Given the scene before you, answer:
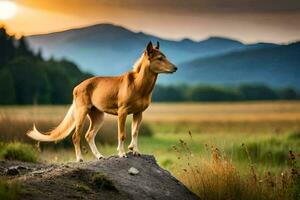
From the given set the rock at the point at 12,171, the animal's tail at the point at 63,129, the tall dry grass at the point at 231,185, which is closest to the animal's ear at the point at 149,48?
the tall dry grass at the point at 231,185

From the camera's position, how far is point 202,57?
276 ft

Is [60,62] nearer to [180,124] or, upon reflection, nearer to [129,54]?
[180,124]

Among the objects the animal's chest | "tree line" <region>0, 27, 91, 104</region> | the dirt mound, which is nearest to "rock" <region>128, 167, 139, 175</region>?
the dirt mound

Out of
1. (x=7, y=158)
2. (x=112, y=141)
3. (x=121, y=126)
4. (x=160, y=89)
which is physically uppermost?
(x=121, y=126)

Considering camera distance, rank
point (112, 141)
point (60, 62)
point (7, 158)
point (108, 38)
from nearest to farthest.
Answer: point (7, 158) < point (112, 141) < point (60, 62) < point (108, 38)

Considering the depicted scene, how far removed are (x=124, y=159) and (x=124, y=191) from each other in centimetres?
89

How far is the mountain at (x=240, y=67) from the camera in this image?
70.4m

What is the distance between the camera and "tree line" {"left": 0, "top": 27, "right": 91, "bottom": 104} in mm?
40281

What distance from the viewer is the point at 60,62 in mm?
46531

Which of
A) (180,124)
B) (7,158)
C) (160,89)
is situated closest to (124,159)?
(7,158)

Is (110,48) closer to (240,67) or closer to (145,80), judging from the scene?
(240,67)

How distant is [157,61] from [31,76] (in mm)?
33946

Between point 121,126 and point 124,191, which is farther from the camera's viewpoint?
point 121,126

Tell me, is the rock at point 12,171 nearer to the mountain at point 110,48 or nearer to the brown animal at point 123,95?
the brown animal at point 123,95
